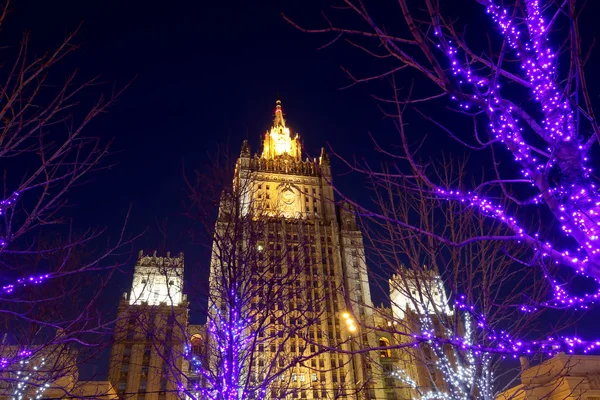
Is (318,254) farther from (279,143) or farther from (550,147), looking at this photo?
→ (550,147)

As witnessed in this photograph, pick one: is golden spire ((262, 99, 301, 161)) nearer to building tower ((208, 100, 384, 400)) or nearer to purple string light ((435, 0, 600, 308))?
building tower ((208, 100, 384, 400))

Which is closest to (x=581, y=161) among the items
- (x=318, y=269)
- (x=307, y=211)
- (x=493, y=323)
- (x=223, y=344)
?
(x=493, y=323)

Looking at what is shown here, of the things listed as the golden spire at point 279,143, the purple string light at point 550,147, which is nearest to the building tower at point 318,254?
the golden spire at point 279,143

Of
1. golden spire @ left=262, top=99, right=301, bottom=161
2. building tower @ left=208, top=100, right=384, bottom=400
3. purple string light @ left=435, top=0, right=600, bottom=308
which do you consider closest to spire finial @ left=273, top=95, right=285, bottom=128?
golden spire @ left=262, top=99, right=301, bottom=161

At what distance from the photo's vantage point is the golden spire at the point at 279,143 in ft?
247

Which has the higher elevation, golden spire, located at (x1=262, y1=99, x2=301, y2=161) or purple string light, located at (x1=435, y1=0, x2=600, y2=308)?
golden spire, located at (x1=262, y1=99, x2=301, y2=161)

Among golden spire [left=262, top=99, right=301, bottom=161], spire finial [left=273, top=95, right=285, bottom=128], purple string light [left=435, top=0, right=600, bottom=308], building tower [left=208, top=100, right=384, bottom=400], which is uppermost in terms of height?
spire finial [left=273, top=95, right=285, bottom=128]

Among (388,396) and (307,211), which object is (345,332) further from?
(307,211)

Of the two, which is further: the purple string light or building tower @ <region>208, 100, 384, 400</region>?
building tower @ <region>208, 100, 384, 400</region>

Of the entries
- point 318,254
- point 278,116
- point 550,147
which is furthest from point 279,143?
point 550,147

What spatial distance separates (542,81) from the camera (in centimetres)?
512

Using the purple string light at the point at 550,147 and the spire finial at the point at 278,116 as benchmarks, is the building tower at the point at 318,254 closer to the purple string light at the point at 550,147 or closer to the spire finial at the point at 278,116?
the spire finial at the point at 278,116

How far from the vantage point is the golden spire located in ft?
247

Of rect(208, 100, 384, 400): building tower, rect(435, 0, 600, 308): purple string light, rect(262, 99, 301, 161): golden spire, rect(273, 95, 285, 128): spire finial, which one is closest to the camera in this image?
rect(435, 0, 600, 308): purple string light
